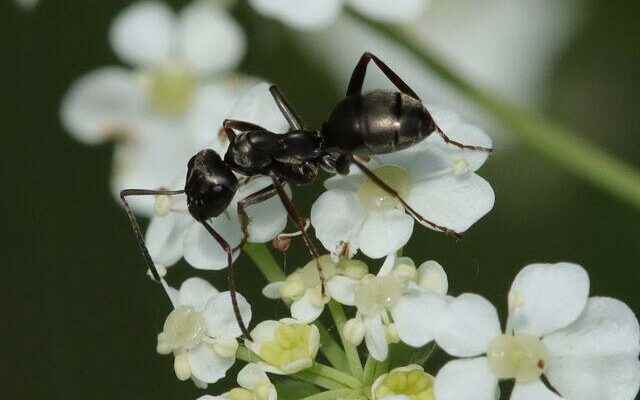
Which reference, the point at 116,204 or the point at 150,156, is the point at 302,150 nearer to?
the point at 150,156

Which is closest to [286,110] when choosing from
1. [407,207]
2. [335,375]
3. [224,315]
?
[407,207]

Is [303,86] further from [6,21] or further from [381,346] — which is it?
[381,346]

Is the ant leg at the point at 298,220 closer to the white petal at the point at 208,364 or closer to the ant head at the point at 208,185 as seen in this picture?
the ant head at the point at 208,185

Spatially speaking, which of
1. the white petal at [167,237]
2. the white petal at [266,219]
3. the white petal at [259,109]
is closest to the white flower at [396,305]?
the white petal at [266,219]

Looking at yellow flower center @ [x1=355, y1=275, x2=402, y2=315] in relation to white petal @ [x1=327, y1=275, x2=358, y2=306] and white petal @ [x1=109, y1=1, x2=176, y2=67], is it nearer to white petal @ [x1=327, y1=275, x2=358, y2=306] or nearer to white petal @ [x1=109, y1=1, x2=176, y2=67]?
white petal @ [x1=327, y1=275, x2=358, y2=306]

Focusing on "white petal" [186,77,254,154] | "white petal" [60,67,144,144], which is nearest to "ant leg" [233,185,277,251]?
"white petal" [186,77,254,154]

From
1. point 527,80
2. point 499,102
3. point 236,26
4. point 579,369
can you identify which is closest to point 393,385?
Answer: point 579,369
